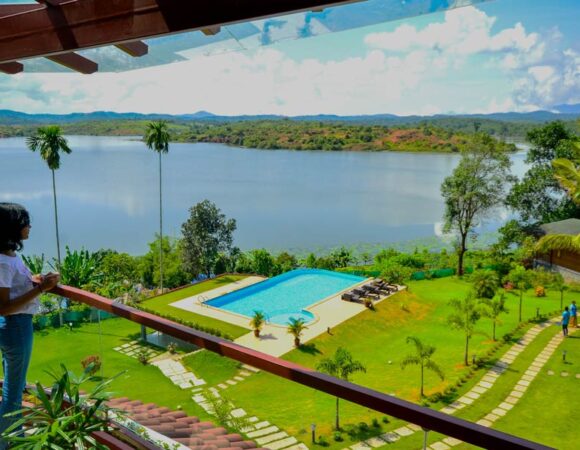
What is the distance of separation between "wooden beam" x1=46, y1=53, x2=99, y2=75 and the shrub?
1143mm

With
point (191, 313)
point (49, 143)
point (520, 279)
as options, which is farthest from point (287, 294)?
point (49, 143)

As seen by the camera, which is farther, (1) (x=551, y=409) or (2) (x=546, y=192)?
(2) (x=546, y=192)

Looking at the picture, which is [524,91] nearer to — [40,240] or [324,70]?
[324,70]

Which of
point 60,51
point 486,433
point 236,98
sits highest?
point 236,98

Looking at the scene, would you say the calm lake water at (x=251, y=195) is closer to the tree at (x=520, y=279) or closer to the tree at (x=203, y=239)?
the tree at (x=203, y=239)

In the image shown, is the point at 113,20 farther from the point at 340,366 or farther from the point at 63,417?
the point at 340,366

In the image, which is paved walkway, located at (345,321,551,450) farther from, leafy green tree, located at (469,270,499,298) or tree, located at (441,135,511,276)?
tree, located at (441,135,511,276)

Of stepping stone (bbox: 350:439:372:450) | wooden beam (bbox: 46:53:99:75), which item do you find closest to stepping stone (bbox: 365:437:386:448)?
stepping stone (bbox: 350:439:372:450)

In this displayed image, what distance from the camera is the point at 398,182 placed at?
5322 cm

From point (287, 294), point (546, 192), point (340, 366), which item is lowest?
point (287, 294)

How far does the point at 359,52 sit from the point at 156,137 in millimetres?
67525

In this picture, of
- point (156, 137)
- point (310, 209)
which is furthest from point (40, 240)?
point (310, 209)

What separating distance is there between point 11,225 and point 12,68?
79cm

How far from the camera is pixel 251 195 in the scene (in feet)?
152
